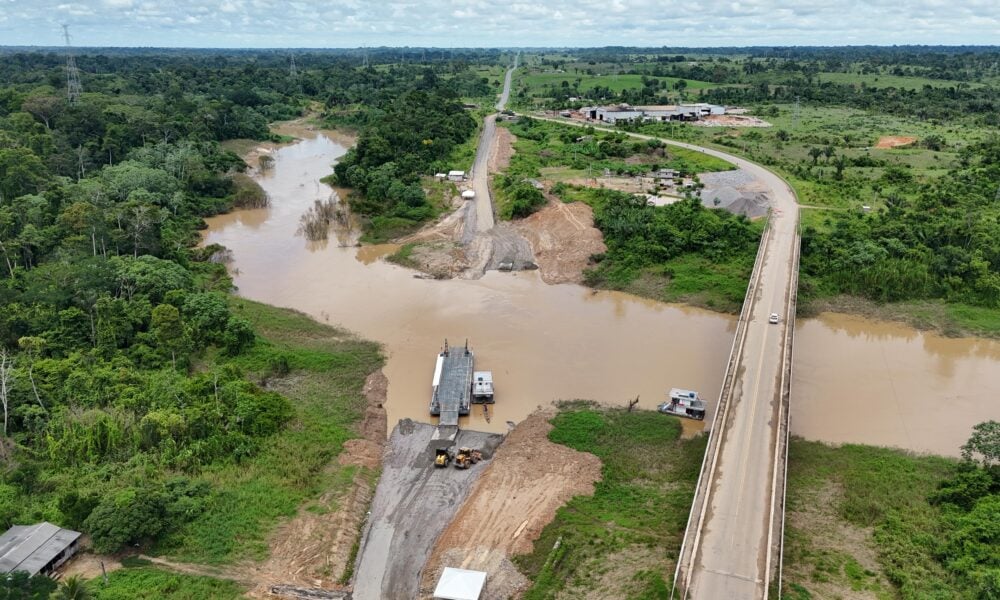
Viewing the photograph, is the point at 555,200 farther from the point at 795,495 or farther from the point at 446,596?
the point at 446,596

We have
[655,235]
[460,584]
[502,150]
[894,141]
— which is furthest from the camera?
[894,141]

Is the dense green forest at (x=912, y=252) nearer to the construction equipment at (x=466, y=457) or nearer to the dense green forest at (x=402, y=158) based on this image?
the construction equipment at (x=466, y=457)

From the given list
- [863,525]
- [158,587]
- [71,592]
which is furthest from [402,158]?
[863,525]

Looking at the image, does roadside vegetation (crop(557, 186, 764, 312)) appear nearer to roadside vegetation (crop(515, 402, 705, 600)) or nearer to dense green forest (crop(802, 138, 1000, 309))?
Result: dense green forest (crop(802, 138, 1000, 309))

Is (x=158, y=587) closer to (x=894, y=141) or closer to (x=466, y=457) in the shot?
(x=466, y=457)

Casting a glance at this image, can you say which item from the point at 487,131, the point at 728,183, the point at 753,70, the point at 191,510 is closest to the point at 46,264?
the point at 191,510

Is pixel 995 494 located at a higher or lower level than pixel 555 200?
lower
